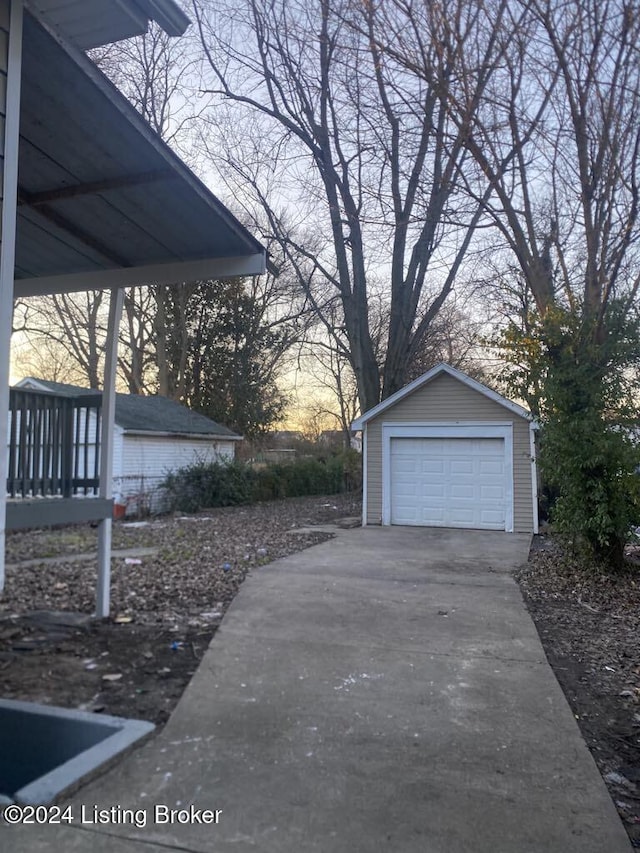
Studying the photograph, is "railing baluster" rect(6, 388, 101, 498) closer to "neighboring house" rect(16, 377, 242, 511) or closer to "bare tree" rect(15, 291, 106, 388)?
"neighboring house" rect(16, 377, 242, 511)

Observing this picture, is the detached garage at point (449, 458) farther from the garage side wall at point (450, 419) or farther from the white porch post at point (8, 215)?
the white porch post at point (8, 215)

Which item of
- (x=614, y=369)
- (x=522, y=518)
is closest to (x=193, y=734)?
(x=614, y=369)

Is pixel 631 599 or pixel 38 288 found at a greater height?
pixel 38 288

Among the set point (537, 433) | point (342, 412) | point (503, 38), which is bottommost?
point (537, 433)

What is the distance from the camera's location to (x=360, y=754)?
3.69 meters

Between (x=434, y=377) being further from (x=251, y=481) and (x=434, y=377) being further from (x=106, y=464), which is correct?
(x=106, y=464)

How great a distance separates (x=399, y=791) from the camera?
10.7ft

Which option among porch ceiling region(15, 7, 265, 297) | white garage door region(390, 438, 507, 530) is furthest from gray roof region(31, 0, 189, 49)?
white garage door region(390, 438, 507, 530)

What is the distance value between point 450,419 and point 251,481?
29.9ft

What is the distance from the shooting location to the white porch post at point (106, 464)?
6.15 meters

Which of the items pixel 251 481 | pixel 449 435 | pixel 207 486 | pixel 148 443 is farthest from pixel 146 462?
pixel 449 435

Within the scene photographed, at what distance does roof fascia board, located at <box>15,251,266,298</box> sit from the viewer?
6266 mm

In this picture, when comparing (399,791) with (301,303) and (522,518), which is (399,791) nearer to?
(522,518)

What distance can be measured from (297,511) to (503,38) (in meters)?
12.8
